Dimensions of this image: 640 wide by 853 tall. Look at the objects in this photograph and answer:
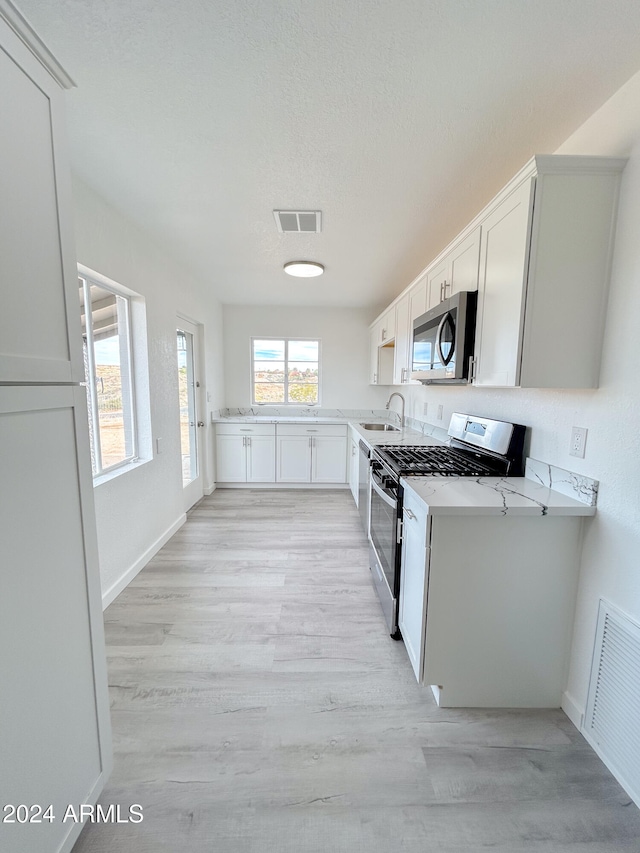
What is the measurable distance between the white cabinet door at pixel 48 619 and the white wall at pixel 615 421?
1828 mm

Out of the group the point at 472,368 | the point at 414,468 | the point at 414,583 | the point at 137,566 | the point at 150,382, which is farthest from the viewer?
the point at 150,382

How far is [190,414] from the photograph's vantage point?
3816mm

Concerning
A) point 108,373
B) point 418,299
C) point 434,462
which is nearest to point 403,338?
point 418,299

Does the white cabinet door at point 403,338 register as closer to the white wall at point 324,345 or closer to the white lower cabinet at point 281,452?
the white lower cabinet at point 281,452

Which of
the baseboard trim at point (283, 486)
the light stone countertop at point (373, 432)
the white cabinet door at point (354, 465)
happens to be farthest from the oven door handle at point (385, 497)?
the baseboard trim at point (283, 486)

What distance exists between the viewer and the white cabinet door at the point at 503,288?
4.33 ft

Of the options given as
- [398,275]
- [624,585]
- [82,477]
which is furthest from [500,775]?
[398,275]

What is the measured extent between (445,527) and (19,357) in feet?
4.90

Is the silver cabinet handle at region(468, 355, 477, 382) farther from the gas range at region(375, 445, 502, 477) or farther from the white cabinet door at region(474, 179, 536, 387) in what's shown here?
the gas range at region(375, 445, 502, 477)

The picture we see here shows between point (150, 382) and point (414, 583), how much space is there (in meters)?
2.31

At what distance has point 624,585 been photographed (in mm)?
1195

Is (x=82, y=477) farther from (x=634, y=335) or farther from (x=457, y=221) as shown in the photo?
(x=457, y=221)

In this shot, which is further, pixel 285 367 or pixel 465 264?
pixel 285 367

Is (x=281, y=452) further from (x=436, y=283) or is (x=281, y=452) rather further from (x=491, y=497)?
(x=491, y=497)
